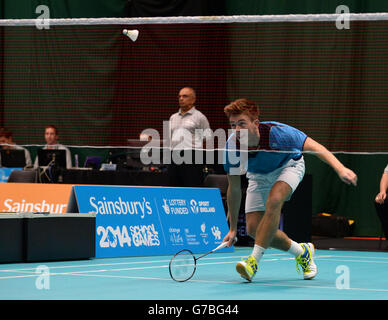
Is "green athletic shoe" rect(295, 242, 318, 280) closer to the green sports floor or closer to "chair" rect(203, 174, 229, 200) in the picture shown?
the green sports floor

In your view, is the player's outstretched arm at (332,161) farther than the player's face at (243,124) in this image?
No

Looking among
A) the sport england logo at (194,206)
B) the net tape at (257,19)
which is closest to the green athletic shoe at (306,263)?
the net tape at (257,19)

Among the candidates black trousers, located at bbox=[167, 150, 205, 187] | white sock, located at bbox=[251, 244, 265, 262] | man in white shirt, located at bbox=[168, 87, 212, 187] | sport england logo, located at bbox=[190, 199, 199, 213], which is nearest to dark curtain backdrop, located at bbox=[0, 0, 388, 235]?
man in white shirt, located at bbox=[168, 87, 212, 187]

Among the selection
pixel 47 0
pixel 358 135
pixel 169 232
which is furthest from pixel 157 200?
pixel 47 0

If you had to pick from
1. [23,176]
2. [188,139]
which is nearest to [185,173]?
[188,139]

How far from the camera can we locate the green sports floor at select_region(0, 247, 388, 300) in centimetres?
633

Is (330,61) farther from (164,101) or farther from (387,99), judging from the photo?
(164,101)

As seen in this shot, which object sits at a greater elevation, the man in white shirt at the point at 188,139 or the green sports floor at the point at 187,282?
the man in white shirt at the point at 188,139

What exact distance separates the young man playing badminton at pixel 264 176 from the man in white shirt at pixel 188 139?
15.5 feet

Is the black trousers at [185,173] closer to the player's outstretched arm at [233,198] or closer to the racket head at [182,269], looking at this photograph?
the racket head at [182,269]

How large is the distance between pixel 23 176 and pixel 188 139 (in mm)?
2838

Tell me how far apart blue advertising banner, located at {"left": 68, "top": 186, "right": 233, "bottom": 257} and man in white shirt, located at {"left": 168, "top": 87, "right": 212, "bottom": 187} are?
3.10 ft

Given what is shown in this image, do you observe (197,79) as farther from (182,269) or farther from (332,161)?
(332,161)

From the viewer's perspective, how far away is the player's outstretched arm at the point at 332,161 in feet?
19.7
